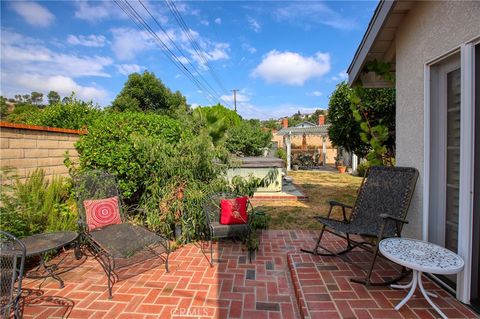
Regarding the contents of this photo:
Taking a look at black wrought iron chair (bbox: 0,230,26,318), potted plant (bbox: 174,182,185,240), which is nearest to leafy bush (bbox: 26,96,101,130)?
potted plant (bbox: 174,182,185,240)

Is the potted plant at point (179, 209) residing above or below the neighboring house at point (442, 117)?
below

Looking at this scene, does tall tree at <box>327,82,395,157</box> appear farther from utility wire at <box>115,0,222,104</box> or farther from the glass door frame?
utility wire at <box>115,0,222,104</box>

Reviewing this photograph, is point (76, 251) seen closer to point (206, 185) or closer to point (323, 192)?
point (206, 185)

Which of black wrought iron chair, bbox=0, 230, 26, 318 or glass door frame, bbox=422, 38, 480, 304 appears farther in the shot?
glass door frame, bbox=422, 38, 480, 304

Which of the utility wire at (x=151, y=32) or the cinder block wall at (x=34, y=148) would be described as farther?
the utility wire at (x=151, y=32)

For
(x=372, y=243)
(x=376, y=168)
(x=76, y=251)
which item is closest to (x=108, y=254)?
(x=76, y=251)

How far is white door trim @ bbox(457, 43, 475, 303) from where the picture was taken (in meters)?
2.25

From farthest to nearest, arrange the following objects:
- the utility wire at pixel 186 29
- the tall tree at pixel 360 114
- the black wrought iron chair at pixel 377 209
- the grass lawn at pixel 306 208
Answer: the utility wire at pixel 186 29
the tall tree at pixel 360 114
the grass lawn at pixel 306 208
the black wrought iron chair at pixel 377 209

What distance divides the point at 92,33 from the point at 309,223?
829 cm

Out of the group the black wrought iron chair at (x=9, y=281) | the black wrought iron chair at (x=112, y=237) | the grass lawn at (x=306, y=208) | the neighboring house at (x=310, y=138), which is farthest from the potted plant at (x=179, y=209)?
the neighboring house at (x=310, y=138)

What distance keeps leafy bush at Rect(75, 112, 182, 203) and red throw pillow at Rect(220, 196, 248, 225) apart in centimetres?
164

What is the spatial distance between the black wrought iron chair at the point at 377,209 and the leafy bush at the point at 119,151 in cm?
337

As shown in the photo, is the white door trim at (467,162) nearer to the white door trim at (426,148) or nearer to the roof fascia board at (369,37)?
the white door trim at (426,148)

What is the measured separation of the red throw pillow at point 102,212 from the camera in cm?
383
